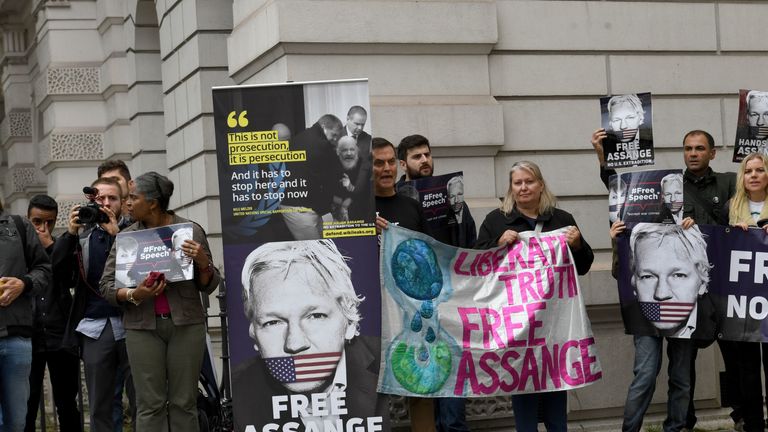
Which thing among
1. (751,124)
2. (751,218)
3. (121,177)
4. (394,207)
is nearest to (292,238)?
(394,207)

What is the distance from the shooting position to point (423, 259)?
8750 millimetres

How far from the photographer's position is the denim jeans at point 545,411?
8727 mm

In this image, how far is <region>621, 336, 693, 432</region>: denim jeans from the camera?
925cm

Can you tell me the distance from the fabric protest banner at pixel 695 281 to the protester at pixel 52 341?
13.3ft

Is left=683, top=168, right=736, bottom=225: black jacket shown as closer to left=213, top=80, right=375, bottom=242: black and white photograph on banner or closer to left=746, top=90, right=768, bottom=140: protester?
left=746, top=90, right=768, bottom=140: protester

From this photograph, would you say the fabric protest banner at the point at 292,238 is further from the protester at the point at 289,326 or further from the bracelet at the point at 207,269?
the bracelet at the point at 207,269

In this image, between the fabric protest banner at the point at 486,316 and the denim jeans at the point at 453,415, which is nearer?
the fabric protest banner at the point at 486,316

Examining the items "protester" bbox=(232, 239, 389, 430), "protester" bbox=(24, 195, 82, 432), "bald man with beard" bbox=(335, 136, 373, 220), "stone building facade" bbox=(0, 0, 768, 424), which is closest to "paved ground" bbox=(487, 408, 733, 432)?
"stone building facade" bbox=(0, 0, 768, 424)

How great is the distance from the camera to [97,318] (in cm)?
924

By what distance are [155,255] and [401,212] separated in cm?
169

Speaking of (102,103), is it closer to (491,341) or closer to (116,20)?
(116,20)

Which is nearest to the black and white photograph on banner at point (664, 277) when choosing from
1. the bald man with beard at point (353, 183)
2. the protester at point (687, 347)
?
the protester at point (687, 347)

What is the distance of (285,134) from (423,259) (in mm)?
1249

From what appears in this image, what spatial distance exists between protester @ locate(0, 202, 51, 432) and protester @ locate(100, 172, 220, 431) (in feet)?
2.21
